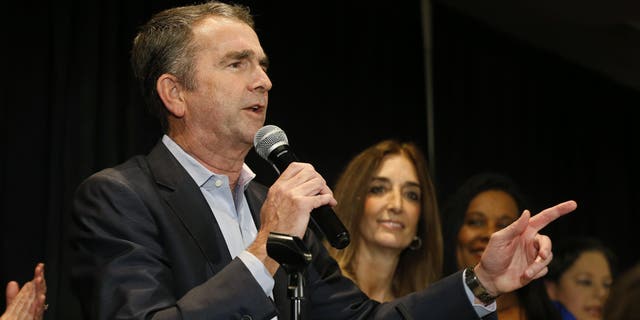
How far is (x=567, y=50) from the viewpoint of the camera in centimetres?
571

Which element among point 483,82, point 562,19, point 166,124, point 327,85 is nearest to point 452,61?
point 483,82

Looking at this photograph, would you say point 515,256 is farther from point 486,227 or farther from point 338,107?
point 338,107

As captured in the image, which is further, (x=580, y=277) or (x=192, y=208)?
(x=580, y=277)

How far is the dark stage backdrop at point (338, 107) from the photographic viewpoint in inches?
134

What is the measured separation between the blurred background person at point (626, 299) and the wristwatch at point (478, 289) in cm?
93

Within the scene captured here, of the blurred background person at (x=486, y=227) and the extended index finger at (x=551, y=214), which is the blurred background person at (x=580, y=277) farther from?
the extended index finger at (x=551, y=214)

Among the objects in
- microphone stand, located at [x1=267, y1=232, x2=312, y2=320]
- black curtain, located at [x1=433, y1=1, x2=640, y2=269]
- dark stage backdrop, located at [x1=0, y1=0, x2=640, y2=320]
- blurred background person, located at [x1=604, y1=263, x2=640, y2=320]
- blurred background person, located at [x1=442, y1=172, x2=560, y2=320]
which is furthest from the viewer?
black curtain, located at [x1=433, y1=1, x2=640, y2=269]

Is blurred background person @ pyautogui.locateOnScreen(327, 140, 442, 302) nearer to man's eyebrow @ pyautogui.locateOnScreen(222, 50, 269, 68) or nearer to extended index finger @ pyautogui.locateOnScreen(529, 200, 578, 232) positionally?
man's eyebrow @ pyautogui.locateOnScreen(222, 50, 269, 68)

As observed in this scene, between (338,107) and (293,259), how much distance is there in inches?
118

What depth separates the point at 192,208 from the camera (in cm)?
207

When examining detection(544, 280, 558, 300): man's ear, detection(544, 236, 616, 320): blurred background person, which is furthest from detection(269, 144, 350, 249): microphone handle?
detection(544, 280, 558, 300): man's ear

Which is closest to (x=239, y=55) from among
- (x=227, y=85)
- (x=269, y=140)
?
(x=227, y=85)

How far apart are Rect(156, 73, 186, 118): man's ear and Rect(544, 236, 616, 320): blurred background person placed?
7.24 feet

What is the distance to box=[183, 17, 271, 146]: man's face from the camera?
2.21 metres
